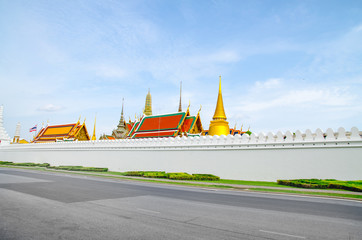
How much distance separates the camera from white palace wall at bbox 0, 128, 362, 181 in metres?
15.3

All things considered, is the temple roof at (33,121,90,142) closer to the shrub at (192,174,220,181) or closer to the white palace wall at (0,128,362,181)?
the white palace wall at (0,128,362,181)

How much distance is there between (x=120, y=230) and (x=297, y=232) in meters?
4.04

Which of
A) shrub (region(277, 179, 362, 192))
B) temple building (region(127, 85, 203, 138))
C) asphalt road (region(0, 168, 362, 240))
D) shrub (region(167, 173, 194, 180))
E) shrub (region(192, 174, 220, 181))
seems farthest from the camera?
temple building (region(127, 85, 203, 138))

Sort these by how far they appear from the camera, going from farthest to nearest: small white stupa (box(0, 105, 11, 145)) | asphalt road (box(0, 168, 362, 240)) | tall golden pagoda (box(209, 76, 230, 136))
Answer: small white stupa (box(0, 105, 11, 145)) < tall golden pagoda (box(209, 76, 230, 136)) < asphalt road (box(0, 168, 362, 240))

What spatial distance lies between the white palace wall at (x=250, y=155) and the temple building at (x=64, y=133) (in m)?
18.8

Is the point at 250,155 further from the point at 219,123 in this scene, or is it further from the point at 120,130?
the point at 120,130

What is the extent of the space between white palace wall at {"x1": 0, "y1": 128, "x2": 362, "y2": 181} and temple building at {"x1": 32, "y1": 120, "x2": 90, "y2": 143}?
18.8 metres

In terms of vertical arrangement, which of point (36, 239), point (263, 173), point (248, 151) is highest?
point (248, 151)

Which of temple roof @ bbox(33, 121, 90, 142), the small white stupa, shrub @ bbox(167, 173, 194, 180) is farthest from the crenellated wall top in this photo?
the small white stupa

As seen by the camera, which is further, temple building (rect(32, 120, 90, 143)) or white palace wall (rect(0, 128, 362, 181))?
temple building (rect(32, 120, 90, 143))

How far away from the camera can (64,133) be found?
157 ft

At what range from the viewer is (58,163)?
36531 mm

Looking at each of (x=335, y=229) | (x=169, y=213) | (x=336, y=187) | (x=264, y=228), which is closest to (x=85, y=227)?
(x=169, y=213)

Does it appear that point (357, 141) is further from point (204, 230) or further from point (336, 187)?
point (204, 230)
